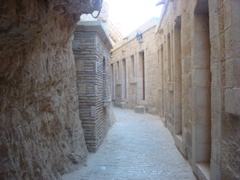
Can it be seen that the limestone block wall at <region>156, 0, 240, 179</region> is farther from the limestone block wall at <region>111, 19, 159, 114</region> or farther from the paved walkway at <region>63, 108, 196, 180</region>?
the limestone block wall at <region>111, 19, 159, 114</region>

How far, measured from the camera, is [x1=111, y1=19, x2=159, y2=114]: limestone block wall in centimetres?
1256

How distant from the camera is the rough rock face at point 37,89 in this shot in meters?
2.27

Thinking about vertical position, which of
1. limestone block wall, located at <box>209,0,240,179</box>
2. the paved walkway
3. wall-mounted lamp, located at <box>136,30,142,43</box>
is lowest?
the paved walkway

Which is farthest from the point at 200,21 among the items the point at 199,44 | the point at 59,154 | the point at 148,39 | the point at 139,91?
the point at 139,91

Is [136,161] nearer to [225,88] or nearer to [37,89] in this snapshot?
[37,89]

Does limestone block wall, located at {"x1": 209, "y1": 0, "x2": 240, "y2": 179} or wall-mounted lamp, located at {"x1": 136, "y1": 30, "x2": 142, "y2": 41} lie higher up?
wall-mounted lamp, located at {"x1": 136, "y1": 30, "x2": 142, "y2": 41}

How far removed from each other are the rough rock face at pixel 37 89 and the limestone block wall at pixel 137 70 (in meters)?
8.31

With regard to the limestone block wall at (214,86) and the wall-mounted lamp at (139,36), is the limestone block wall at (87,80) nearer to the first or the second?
the limestone block wall at (214,86)

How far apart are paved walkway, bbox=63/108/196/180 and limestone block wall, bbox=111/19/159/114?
5.56 meters

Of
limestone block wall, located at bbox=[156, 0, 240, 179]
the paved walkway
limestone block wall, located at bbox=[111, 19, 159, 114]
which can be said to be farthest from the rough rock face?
limestone block wall, located at bbox=[111, 19, 159, 114]

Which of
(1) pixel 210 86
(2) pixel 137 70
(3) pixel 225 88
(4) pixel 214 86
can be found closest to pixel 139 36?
(2) pixel 137 70

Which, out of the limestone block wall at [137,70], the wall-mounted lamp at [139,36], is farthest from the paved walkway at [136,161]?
the wall-mounted lamp at [139,36]

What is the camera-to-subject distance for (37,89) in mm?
3229

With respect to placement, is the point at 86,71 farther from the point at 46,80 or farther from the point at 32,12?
the point at 32,12
